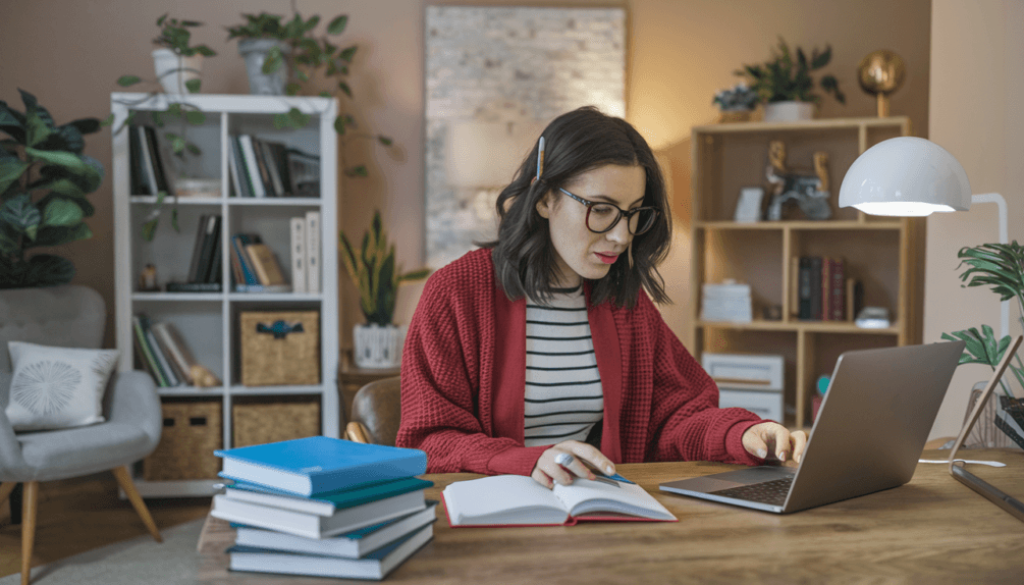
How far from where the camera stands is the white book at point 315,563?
0.80 meters

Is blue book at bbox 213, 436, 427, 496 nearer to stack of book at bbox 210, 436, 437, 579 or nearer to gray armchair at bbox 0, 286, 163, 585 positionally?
stack of book at bbox 210, 436, 437, 579

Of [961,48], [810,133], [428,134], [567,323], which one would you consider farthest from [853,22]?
[567,323]

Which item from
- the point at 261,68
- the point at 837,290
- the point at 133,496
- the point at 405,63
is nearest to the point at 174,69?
the point at 261,68

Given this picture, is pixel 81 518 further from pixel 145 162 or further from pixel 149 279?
pixel 145 162

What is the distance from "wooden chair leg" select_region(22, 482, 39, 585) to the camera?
2375mm

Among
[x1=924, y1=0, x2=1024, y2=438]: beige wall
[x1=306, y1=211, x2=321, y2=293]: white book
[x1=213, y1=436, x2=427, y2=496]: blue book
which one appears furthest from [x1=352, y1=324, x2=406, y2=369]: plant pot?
[x1=213, y1=436, x2=427, y2=496]: blue book

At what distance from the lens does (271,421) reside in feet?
10.5

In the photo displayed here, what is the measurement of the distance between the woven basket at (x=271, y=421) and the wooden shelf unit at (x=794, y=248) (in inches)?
70.5

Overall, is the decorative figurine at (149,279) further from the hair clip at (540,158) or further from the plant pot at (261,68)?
the hair clip at (540,158)

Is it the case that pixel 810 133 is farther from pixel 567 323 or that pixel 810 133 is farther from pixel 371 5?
pixel 567 323

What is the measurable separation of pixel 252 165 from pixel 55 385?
1173 mm

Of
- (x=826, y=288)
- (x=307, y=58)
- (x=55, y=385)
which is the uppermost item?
(x=307, y=58)

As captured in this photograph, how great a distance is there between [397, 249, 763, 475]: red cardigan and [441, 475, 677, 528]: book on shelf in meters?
0.18

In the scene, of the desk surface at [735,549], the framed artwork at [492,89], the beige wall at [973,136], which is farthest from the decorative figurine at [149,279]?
the beige wall at [973,136]
